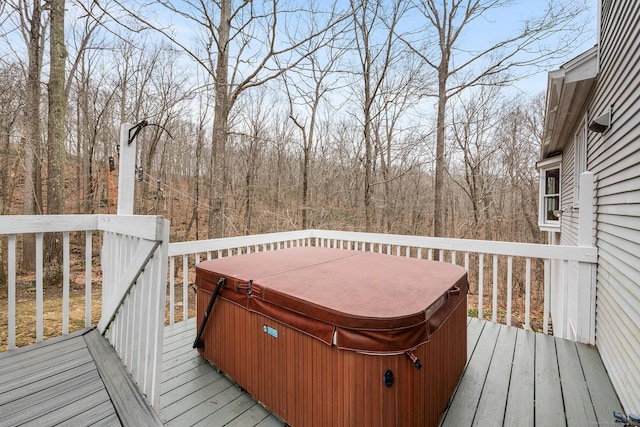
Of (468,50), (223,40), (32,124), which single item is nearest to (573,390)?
(223,40)

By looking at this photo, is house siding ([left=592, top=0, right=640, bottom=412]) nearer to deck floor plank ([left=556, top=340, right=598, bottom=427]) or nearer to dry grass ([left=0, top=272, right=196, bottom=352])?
deck floor plank ([left=556, top=340, right=598, bottom=427])

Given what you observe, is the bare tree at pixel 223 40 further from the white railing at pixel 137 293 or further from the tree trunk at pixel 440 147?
the tree trunk at pixel 440 147

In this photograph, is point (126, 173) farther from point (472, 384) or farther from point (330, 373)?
point (472, 384)

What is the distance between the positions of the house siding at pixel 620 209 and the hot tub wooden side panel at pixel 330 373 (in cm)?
94

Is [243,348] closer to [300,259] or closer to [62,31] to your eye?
[300,259]

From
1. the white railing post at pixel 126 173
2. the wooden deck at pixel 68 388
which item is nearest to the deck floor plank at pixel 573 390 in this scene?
the wooden deck at pixel 68 388

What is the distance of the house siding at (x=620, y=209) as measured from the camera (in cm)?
185

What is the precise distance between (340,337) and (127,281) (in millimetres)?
1305

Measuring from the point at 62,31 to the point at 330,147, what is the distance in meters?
8.13

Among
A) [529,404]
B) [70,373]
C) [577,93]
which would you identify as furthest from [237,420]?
[577,93]

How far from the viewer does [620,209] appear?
86.3 inches

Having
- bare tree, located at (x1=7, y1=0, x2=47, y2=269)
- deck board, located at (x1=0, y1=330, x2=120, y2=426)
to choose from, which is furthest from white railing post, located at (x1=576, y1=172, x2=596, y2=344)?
bare tree, located at (x1=7, y1=0, x2=47, y2=269)

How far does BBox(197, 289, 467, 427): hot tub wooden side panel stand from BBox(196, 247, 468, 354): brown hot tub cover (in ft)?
0.23

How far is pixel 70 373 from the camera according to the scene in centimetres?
176
